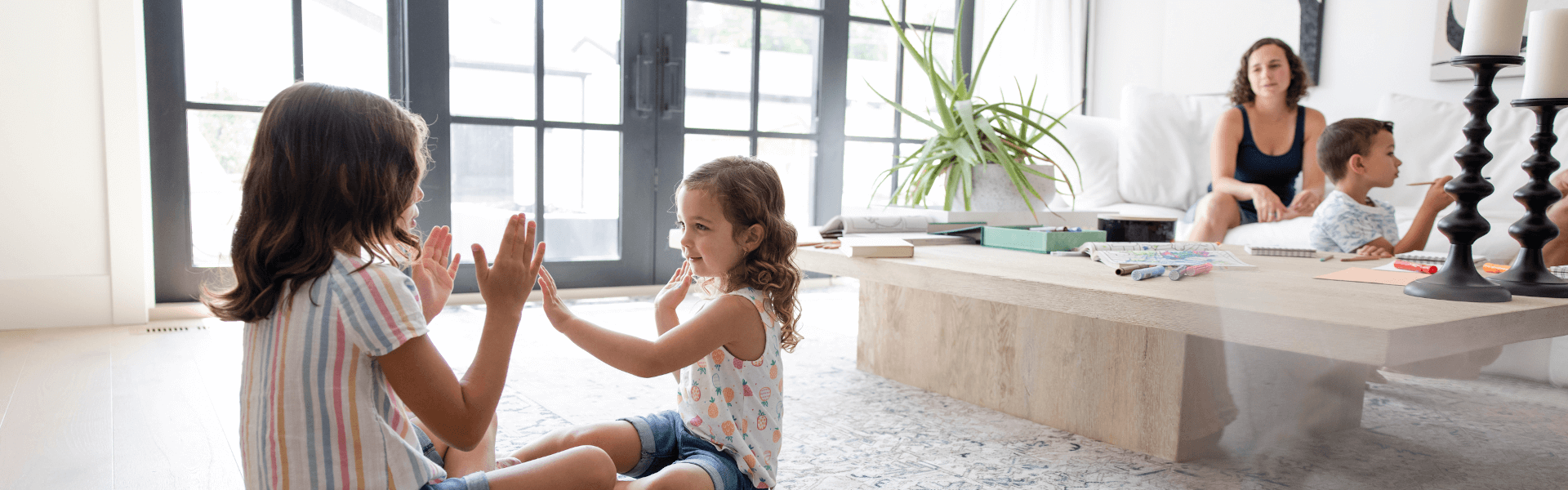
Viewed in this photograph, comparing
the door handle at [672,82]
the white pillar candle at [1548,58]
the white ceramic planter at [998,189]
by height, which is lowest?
the white ceramic planter at [998,189]

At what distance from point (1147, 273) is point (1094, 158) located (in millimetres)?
2174

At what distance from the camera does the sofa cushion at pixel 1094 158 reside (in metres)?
3.30

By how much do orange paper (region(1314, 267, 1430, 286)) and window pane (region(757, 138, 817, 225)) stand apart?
2.45 meters

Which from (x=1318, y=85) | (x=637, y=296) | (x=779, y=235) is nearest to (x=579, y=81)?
(x=637, y=296)

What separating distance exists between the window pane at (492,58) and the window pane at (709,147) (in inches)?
24.2

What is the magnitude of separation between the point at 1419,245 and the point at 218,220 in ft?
10.3

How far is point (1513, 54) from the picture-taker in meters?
1.07

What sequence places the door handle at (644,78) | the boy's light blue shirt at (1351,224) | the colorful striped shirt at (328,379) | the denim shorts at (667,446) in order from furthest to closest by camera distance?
the door handle at (644,78) → the boy's light blue shirt at (1351,224) → the denim shorts at (667,446) → the colorful striped shirt at (328,379)

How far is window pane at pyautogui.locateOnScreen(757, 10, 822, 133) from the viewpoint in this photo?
3.54 meters

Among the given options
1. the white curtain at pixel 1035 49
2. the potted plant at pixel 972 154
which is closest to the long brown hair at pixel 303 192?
the potted plant at pixel 972 154

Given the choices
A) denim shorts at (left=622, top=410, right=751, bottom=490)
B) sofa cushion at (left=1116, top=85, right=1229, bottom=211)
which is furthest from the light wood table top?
sofa cushion at (left=1116, top=85, right=1229, bottom=211)

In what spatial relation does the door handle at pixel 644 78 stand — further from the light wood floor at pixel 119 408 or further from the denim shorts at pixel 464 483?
the denim shorts at pixel 464 483

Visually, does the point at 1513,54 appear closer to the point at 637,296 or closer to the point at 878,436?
the point at 878,436

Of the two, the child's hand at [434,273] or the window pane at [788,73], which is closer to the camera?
the child's hand at [434,273]
